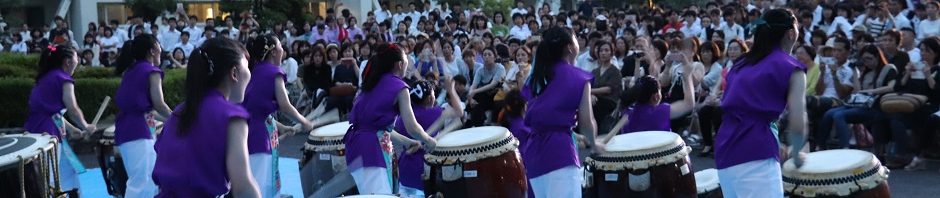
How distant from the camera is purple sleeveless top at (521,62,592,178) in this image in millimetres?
5363

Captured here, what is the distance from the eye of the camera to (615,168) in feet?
18.8

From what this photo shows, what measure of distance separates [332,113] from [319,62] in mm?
2902

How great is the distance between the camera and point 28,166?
225 inches

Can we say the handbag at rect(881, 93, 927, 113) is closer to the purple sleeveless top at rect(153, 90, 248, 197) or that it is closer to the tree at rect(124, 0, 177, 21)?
the purple sleeveless top at rect(153, 90, 248, 197)

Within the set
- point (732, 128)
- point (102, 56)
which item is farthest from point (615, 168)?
point (102, 56)

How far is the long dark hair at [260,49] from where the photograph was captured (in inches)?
259

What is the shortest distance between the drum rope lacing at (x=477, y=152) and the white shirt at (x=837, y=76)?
14.1 ft

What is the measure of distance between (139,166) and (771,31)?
3917mm

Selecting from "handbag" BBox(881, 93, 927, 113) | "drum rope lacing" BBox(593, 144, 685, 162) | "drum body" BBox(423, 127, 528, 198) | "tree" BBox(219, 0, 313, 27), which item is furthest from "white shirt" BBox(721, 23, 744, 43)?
"tree" BBox(219, 0, 313, 27)

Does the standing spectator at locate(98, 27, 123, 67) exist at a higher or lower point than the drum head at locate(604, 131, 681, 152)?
lower

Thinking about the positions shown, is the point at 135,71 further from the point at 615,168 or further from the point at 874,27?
the point at 874,27

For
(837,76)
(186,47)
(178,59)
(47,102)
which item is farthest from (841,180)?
(186,47)

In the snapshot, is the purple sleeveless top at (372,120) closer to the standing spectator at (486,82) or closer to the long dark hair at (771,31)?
the long dark hair at (771,31)

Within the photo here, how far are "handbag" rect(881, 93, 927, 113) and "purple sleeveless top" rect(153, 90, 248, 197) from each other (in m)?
6.22
